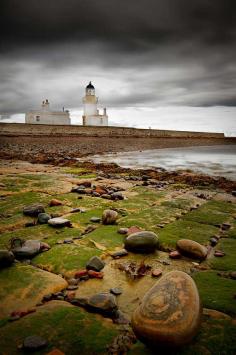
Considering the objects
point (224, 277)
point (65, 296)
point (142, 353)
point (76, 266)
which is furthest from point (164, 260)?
point (142, 353)

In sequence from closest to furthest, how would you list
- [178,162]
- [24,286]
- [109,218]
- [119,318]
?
[119,318] → [24,286] → [109,218] → [178,162]

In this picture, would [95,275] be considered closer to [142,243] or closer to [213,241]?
[142,243]

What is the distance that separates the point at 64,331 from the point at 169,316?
600 mm

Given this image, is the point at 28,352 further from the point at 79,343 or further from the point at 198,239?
the point at 198,239

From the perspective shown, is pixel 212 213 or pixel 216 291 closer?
pixel 216 291

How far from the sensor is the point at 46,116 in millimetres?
62500

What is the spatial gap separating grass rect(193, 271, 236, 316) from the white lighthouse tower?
68.1 m

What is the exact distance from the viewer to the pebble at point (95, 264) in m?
2.33

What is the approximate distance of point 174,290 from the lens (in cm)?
169

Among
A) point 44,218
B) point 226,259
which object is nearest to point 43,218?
point 44,218

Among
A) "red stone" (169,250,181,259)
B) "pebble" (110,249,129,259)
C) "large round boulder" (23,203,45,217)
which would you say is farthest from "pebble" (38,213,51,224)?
"red stone" (169,250,181,259)

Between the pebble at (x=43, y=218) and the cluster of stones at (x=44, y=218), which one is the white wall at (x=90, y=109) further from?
the pebble at (x=43, y=218)

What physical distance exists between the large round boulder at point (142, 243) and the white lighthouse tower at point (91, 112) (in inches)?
2656

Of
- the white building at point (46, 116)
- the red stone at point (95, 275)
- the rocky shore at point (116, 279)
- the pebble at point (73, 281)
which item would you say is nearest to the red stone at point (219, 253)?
the rocky shore at point (116, 279)
